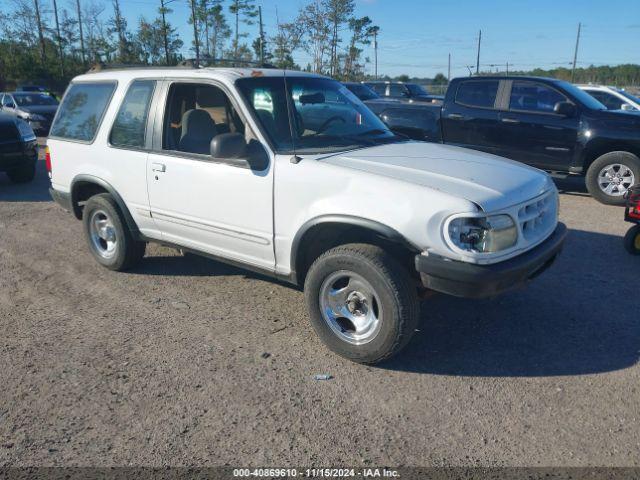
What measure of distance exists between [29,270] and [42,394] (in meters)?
2.62

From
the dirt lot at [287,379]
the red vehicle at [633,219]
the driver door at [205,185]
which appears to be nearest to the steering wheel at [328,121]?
the driver door at [205,185]

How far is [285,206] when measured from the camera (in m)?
3.80

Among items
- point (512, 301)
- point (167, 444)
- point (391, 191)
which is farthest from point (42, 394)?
point (512, 301)

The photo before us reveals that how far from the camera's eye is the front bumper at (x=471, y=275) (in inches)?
124

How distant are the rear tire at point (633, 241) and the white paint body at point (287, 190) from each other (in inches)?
95.5

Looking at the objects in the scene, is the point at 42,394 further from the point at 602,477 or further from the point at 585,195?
the point at 585,195

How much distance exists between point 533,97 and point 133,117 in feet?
22.3

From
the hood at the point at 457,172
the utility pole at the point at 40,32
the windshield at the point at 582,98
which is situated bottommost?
the hood at the point at 457,172

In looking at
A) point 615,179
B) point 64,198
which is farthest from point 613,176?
point 64,198

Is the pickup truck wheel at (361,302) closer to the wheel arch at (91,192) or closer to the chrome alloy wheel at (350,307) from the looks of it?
the chrome alloy wheel at (350,307)

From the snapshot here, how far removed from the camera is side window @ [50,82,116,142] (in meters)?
5.16

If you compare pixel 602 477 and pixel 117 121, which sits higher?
pixel 117 121

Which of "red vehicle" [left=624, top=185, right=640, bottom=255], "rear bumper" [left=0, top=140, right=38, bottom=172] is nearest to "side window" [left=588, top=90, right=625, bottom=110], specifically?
"red vehicle" [left=624, top=185, right=640, bottom=255]

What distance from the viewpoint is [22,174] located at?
10.2m
